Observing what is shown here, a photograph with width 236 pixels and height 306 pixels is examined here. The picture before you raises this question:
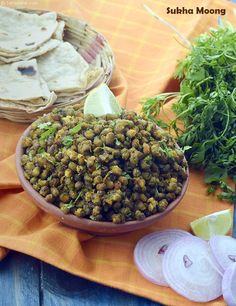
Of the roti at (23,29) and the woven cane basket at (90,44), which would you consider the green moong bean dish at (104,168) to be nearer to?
the woven cane basket at (90,44)

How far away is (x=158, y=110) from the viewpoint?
2.36 meters

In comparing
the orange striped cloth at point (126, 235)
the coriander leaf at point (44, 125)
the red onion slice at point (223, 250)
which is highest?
the coriander leaf at point (44, 125)

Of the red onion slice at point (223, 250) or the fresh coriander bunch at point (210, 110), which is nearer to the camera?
the red onion slice at point (223, 250)

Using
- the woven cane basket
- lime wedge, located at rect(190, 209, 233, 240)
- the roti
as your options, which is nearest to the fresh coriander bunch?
lime wedge, located at rect(190, 209, 233, 240)

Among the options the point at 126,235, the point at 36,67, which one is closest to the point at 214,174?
the point at 126,235

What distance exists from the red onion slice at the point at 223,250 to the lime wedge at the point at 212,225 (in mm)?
113

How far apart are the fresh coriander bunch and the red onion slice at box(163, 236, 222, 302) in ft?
1.39

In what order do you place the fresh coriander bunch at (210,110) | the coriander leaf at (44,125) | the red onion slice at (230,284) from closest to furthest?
the red onion slice at (230,284) → the coriander leaf at (44,125) → the fresh coriander bunch at (210,110)

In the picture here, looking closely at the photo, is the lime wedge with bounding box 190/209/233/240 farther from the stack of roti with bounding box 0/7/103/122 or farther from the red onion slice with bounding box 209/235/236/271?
the stack of roti with bounding box 0/7/103/122

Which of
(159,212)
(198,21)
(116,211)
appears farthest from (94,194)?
(198,21)

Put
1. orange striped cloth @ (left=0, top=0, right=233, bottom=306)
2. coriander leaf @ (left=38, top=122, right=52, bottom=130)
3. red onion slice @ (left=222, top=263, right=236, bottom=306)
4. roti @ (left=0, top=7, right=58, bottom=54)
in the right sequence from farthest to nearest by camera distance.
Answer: roti @ (left=0, top=7, right=58, bottom=54)
coriander leaf @ (left=38, top=122, right=52, bottom=130)
orange striped cloth @ (left=0, top=0, right=233, bottom=306)
red onion slice @ (left=222, top=263, right=236, bottom=306)

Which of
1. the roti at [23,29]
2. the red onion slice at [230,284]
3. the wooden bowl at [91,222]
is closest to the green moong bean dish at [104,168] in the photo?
the wooden bowl at [91,222]

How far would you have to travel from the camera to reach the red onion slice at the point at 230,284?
1671 millimetres

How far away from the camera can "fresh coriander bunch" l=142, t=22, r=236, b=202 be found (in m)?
2.17
